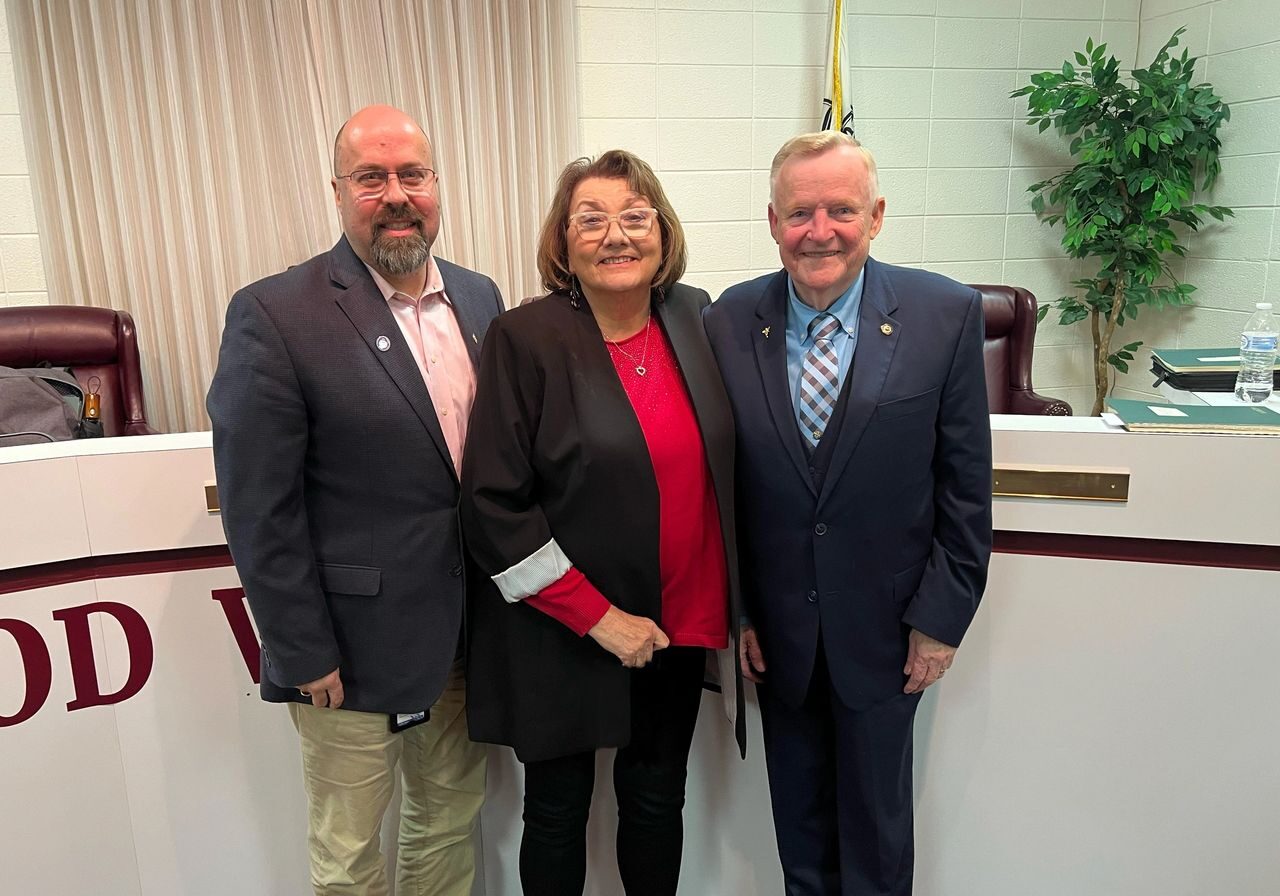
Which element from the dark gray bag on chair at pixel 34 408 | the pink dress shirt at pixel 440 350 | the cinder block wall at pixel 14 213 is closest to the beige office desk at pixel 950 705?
the pink dress shirt at pixel 440 350

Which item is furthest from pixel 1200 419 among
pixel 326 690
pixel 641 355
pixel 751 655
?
pixel 326 690

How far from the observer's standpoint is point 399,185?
4.55 feet

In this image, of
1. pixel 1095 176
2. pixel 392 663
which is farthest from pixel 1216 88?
pixel 392 663

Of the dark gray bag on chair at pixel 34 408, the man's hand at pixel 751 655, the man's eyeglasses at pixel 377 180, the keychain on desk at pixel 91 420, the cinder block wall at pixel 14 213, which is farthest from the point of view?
the cinder block wall at pixel 14 213

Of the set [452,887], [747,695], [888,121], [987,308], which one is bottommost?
[452,887]

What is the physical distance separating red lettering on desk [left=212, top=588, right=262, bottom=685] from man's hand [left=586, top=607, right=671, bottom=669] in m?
0.69

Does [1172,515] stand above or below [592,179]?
below

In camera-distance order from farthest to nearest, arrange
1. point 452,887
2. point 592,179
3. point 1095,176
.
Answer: point 1095,176 → point 452,887 → point 592,179

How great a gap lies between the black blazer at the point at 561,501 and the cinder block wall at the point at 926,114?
2586mm

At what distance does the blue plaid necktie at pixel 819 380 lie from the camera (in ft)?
4.46

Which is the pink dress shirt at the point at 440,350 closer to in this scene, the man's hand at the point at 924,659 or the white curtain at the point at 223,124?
the man's hand at the point at 924,659

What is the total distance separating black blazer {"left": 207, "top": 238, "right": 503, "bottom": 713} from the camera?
4.19 feet

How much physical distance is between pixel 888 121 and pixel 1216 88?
132 cm

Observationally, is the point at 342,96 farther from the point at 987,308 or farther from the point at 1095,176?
the point at 1095,176
